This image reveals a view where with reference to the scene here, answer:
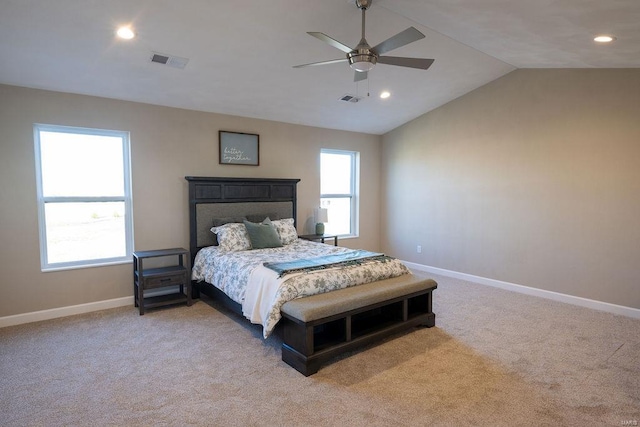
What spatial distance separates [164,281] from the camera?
4.32 meters

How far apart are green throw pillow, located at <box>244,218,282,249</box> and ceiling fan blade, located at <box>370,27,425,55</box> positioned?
2.77 metres

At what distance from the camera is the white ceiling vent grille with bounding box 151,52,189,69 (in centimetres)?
358

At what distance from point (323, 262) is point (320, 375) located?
1170 millimetres

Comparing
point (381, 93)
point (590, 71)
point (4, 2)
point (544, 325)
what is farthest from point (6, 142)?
point (590, 71)

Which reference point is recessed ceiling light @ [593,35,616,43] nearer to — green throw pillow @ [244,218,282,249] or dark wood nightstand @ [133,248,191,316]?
green throw pillow @ [244,218,282,249]

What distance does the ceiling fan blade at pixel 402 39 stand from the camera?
247 cm

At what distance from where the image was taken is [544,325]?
12.8 ft

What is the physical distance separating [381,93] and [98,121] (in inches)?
143

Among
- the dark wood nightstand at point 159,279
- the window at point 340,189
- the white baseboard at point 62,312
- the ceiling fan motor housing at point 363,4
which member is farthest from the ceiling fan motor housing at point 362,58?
the white baseboard at point 62,312

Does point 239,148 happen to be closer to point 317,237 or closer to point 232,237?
point 232,237

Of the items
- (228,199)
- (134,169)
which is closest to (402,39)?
(228,199)

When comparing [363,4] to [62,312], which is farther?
[62,312]

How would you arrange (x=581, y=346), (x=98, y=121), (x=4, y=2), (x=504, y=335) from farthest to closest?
1. (x=98, y=121)
2. (x=504, y=335)
3. (x=581, y=346)
4. (x=4, y=2)

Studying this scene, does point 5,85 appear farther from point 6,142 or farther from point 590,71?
point 590,71
